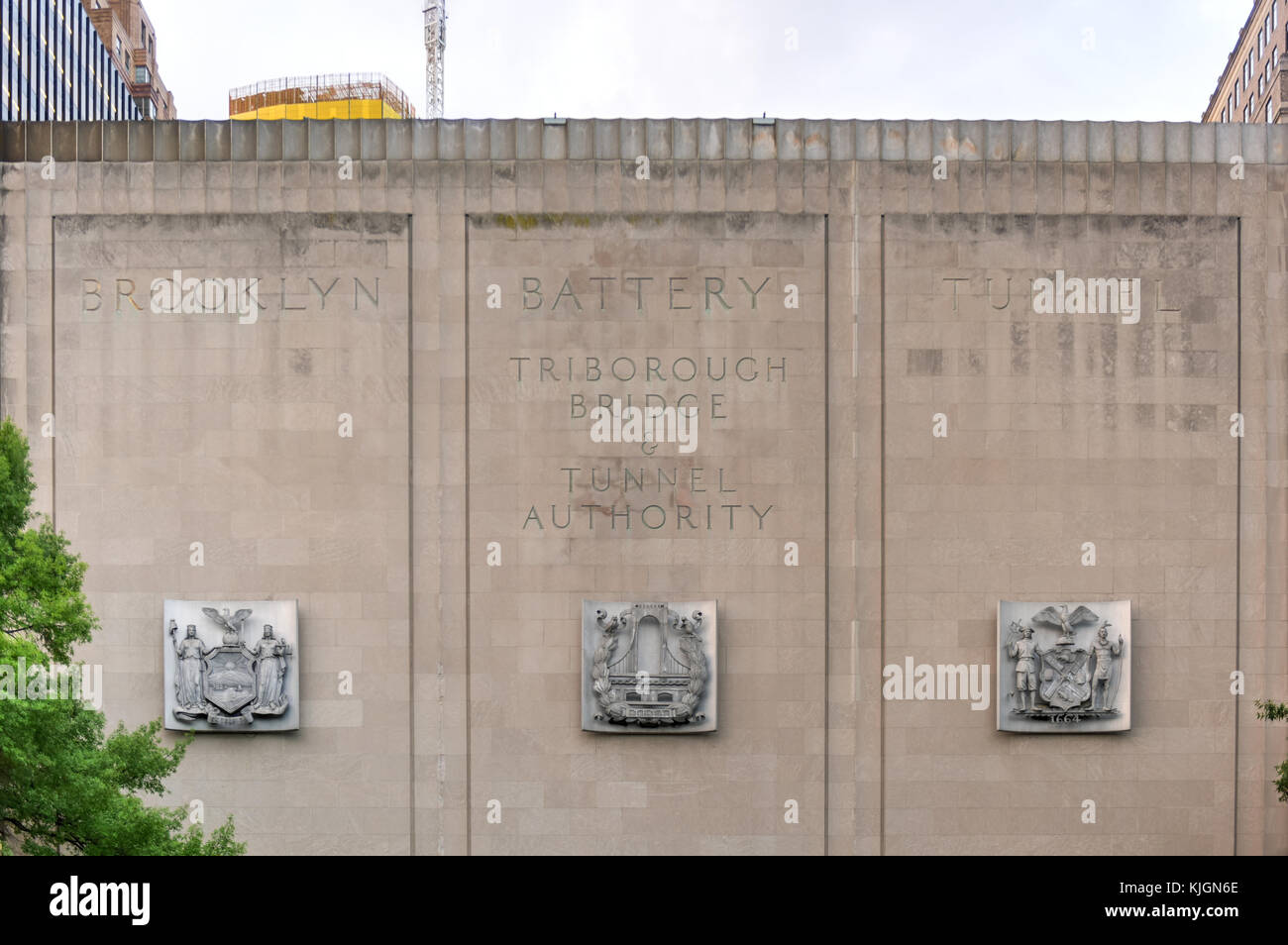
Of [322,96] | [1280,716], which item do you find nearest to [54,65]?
[322,96]

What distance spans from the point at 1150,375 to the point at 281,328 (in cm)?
1660

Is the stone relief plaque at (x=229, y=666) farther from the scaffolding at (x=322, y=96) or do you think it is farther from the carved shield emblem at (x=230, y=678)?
the scaffolding at (x=322, y=96)

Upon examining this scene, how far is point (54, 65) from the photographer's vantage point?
7306 cm

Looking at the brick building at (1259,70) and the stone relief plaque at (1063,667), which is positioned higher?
the brick building at (1259,70)

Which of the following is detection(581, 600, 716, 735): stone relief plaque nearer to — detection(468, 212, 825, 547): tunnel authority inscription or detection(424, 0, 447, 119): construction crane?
detection(468, 212, 825, 547): tunnel authority inscription

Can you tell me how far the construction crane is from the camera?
85.6 meters

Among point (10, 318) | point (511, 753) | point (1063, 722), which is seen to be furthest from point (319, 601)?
point (1063, 722)

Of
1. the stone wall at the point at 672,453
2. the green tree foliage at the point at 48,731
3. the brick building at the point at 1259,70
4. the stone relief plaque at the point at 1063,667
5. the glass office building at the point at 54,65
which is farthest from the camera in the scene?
the brick building at the point at 1259,70

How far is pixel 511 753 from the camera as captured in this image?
19.0 metres

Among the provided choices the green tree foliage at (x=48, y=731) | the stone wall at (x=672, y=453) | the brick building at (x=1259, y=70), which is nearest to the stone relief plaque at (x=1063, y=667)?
the stone wall at (x=672, y=453)

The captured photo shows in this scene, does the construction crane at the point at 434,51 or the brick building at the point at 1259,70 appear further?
the construction crane at the point at 434,51

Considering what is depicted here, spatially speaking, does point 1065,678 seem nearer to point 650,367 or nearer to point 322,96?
point 650,367

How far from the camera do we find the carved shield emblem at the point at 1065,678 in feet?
61.4

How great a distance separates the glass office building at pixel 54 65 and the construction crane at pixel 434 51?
2594 centimetres
